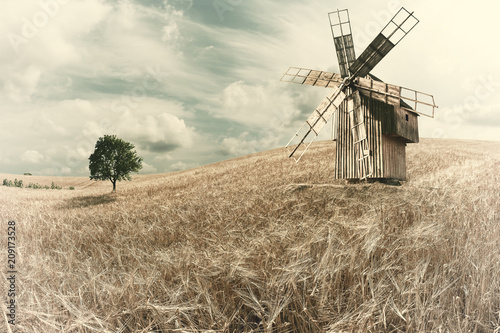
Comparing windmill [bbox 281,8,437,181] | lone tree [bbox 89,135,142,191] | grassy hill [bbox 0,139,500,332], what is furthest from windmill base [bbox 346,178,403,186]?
lone tree [bbox 89,135,142,191]

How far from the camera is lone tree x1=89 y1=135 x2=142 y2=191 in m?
27.4

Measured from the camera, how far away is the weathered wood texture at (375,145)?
11875 millimetres

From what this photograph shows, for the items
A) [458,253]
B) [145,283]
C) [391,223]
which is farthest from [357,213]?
[145,283]

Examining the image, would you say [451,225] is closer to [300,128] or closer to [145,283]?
[145,283]

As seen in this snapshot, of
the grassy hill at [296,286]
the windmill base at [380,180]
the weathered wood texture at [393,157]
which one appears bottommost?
the grassy hill at [296,286]

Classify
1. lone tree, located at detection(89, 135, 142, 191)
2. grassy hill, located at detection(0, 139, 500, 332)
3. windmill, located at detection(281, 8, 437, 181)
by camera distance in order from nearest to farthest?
grassy hill, located at detection(0, 139, 500, 332)
windmill, located at detection(281, 8, 437, 181)
lone tree, located at detection(89, 135, 142, 191)

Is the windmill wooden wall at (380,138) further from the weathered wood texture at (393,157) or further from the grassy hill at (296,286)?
the grassy hill at (296,286)

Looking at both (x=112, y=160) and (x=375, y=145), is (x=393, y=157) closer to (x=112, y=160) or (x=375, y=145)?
(x=375, y=145)

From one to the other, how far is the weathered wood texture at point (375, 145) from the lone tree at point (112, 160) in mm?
20912

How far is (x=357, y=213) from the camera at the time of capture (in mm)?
5383

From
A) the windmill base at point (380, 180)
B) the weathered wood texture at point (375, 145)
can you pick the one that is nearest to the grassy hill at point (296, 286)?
the weathered wood texture at point (375, 145)

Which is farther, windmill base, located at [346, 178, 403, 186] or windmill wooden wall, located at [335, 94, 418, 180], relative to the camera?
windmill base, located at [346, 178, 403, 186]

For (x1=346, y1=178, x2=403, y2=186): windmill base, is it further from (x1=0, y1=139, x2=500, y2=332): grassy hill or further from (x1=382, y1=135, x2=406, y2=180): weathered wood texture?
(x1=0, y1=139, x2=500, y2=332): grassy hill

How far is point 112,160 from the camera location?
1085 inches
